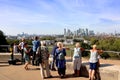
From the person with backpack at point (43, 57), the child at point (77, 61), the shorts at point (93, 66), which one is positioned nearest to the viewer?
the shorts at point (93, 66)

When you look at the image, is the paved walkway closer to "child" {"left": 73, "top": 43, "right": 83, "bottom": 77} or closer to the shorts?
"child" {"left": 73, "top": 43, "right": 83, "bottom": 77}

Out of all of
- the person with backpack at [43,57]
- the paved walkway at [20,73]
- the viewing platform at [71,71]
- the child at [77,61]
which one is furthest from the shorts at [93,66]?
the person with backpack at [43,57]

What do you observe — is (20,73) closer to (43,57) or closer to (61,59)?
(43,57)

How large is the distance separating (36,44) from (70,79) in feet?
11.2

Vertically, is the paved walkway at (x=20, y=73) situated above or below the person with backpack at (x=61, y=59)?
below

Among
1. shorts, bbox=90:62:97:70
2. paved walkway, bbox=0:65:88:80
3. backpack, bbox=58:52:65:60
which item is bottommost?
paved walkway, bbox=0:65:88:80

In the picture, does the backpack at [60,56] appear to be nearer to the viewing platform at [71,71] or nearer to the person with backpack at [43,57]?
the person with backpack at [43,57]

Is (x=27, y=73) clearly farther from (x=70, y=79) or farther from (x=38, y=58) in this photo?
(x=70, y=79)

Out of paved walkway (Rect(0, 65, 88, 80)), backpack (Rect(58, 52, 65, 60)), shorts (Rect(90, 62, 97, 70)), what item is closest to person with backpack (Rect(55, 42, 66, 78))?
backpack (Rect(58, 52, 65, 60))

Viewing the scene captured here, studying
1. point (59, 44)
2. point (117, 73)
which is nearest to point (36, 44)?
point (59, 44)

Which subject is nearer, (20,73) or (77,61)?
(77,61)

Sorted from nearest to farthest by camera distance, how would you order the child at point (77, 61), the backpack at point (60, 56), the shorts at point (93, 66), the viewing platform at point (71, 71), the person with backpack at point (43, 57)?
1. the viewing platform at point (71, 71)
2. the shorts at point (93, 66)
3. the backpack at point (60, 56)
4. the person with backpack at point (43, 57)
5. the child at point (77, 61)

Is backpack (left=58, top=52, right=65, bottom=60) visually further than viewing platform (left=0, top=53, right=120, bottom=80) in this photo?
Yes

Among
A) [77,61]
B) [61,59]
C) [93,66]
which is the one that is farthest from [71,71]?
[93,66]
